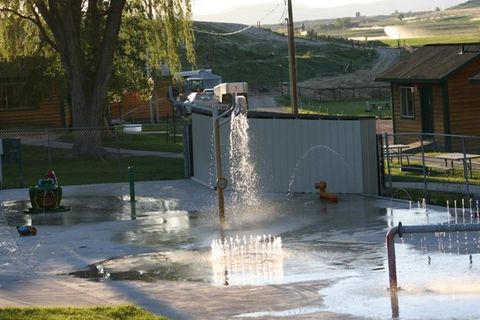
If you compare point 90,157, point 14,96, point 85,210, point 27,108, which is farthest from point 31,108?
point 85,210

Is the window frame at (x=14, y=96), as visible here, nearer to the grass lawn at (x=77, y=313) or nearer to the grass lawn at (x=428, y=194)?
the grass lawn at (x=428, y=194)

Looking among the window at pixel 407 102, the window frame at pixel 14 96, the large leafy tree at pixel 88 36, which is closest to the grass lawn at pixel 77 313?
the large leafy tree at pixel 88 36

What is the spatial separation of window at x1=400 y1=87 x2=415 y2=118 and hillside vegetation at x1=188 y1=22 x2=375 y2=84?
54831 mm

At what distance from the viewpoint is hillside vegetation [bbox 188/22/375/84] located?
10644cm

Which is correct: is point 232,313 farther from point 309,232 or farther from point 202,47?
point 202,47

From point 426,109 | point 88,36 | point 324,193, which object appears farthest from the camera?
point 88,36

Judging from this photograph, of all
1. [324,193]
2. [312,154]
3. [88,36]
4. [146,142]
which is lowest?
[324,193]

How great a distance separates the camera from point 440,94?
42656mm

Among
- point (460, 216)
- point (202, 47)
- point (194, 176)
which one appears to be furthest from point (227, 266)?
point (202, 47)

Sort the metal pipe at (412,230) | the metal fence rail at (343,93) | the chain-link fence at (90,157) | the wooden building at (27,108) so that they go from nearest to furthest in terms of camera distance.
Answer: the metal pipe at (412,230), the chain-link fence at (90,157), the wooden building at (27,108), the metal fence rail at (343,93)

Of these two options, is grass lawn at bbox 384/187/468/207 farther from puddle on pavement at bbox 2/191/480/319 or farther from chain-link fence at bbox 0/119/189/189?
chain-link fence at bbox 0/119/189/189

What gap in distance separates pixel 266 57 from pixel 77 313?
106356mm

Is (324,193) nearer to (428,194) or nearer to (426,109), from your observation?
(428,194)

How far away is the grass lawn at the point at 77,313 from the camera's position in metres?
13.6
